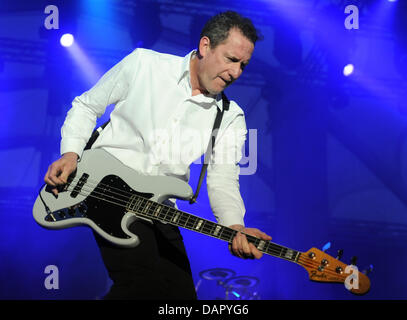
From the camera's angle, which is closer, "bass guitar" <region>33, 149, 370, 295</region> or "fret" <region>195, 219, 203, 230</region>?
"bass guitar" <region>33, 149, 370, 295</region>

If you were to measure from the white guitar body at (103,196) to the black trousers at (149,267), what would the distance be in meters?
0.09

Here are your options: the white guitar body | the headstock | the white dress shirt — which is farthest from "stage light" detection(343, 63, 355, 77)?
the white guitar body

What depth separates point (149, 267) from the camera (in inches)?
92.4

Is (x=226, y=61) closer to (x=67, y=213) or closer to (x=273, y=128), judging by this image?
(x=67, y=213)

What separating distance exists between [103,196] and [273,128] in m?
4.80

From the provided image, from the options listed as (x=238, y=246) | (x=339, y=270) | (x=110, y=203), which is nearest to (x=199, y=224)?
(x=238, y=246)

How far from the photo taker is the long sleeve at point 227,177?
2879 millimetres

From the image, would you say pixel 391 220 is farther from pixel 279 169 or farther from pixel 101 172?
pixel 101 172

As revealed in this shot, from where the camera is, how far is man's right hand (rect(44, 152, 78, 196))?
2498 mm

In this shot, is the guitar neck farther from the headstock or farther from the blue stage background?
the blue stage background

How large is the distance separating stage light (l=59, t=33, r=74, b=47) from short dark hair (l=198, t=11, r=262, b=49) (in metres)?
3.90

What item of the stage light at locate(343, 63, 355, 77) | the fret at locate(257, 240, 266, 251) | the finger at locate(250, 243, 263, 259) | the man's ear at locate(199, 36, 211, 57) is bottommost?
the finger at locate(250, 243, 263, 259)
